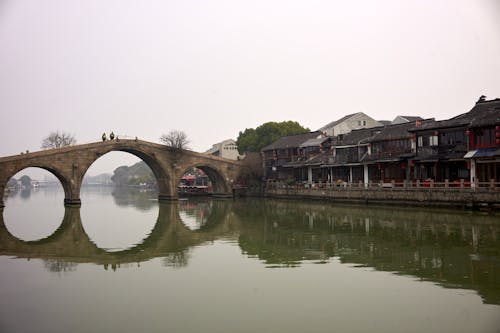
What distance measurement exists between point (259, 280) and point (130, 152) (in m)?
41.5

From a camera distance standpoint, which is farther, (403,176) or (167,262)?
(403,176)

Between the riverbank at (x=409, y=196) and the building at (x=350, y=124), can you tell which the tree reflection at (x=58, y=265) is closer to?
the riverbank at (x=409, y=196)

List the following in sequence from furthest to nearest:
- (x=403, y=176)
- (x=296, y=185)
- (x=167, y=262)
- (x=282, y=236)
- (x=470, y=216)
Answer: (x=296, y=185) → (x=403, y=176) → (x=470, y=216) → (x=282, y=236) → (x=167, y=262)

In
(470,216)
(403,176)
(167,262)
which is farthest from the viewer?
(403,176)

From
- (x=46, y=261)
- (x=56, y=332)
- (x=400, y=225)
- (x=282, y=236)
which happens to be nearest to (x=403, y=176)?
(x=400, y=225)

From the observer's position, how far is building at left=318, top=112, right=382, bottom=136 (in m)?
58.7

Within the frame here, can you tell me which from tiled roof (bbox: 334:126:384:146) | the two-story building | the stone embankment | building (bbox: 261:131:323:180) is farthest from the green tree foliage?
the two-story building

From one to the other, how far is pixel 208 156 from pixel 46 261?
135 feet

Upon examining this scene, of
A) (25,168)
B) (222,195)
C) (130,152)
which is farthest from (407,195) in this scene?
(25,168)

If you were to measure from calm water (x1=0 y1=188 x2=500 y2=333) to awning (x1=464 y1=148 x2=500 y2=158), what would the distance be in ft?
22.6

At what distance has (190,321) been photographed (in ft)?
29.7

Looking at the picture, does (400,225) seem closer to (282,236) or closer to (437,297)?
(282,236)

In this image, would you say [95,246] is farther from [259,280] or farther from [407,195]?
[407,195]

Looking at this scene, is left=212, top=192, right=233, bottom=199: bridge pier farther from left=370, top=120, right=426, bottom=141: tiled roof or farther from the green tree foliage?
left=370, top=120, right=426, bottom=141: tiled roof
